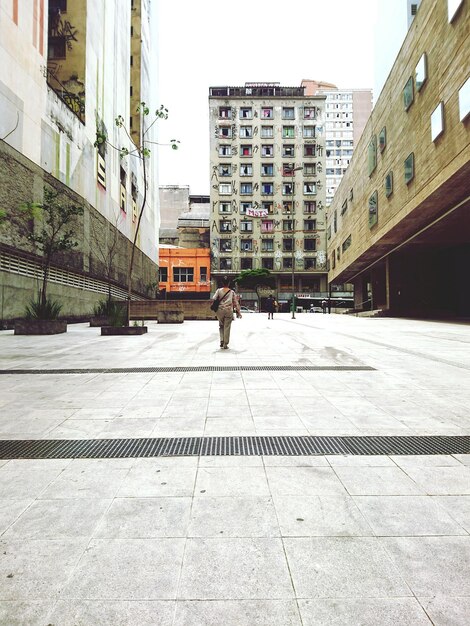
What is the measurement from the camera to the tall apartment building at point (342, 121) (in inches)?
4547

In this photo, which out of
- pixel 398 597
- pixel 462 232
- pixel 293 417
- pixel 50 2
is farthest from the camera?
pixel 462 232

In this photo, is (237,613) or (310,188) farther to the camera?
(310,188)

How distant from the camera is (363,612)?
63.7 inches

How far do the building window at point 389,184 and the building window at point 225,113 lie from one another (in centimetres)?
4316

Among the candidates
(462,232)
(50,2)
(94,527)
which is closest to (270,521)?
(94,527)

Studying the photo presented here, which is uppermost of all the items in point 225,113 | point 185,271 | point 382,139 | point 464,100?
point 225,113

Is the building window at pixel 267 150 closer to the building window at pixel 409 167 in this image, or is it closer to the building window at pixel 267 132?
the building window at pixel 267 132

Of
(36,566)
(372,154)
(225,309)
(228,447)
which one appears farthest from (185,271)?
(36,566)

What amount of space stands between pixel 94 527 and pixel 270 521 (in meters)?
0.90

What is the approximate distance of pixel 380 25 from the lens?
3988 centimetres

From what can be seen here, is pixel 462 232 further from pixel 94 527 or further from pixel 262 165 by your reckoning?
pixel 262 165

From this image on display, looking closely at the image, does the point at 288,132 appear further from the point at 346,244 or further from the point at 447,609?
the point at 447,609

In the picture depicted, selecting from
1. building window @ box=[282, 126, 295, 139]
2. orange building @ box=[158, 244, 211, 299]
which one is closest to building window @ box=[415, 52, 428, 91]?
orange building @ box=[158, 244, 211, 299]

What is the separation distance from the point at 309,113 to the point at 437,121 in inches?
1976
